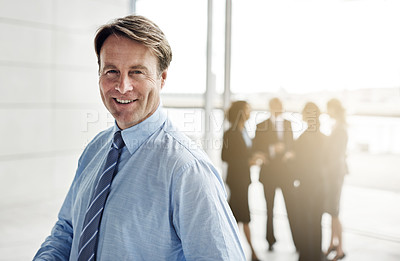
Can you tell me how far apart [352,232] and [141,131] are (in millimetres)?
3329

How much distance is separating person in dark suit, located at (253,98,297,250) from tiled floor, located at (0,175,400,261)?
0.08 metres

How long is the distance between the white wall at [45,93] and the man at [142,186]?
437cm

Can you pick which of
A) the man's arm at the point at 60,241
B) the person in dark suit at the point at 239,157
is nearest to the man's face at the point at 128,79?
the man's arm at the point at 60,241

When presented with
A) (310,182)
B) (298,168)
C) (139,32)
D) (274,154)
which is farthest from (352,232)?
(139,32)

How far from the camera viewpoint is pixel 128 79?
1.09 m

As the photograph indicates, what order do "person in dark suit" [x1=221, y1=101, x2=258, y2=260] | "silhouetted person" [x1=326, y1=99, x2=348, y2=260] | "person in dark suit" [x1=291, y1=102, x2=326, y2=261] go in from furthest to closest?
"person in dark suit" [x1=221, y1=101, x2=258, y2=260] → "person in dark suit" [x1=291, y1=102, x2=326, y2=261] → "silhouetted person" [x1=326, y1=99, x2=348, y2=260]

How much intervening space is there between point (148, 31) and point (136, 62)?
88mm

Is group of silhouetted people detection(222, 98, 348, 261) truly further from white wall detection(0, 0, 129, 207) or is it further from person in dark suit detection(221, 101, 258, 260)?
white wall detection(0, 0, 129, 207)

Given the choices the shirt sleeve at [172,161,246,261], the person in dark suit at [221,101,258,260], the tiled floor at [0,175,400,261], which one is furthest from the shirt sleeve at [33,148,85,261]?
the person in dark suit at [221,101,258,260]

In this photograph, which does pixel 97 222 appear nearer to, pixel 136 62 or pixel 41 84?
pixel 136 62

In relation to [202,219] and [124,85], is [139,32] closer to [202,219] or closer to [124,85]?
[124,85]

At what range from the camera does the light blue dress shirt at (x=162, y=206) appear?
92 cm

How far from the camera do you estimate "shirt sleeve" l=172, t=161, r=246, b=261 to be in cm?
91

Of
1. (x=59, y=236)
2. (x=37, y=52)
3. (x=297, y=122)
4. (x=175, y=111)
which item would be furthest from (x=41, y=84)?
(x=59, y=236)
